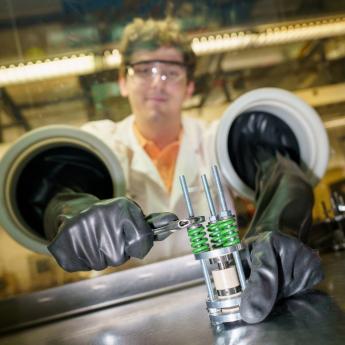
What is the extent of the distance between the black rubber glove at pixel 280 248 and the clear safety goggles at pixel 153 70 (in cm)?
67

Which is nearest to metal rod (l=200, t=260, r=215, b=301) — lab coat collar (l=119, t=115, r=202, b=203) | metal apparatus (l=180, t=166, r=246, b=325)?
metal apparatus (l=180, t=166, r=246, b=325)

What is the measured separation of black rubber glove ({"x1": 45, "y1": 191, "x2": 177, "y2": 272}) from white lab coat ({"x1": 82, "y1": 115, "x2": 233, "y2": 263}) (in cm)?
81

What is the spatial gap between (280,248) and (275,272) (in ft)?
0.24

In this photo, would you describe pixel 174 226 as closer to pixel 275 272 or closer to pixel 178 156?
pixel 275 272

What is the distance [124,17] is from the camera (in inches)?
69.9

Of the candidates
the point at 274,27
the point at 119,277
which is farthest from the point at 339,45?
the point at 119,277

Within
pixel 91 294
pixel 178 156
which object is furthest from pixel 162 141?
pixel 91 294

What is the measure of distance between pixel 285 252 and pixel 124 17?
4.18 feet

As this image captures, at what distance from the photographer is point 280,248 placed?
2.55 feet

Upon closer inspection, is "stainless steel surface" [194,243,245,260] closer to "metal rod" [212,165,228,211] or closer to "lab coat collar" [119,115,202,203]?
"metal rod" [212,165,228,211]

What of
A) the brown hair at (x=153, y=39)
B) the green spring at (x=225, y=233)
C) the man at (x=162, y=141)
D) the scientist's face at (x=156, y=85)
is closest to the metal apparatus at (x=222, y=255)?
the green spring at (x=225, y=233)

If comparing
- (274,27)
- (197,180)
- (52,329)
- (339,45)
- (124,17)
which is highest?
(124,17)

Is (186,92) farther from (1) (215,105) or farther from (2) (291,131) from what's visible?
(2) (291,131)

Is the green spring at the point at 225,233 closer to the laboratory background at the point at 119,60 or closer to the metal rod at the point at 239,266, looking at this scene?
the metal rod at the point at 239,266
